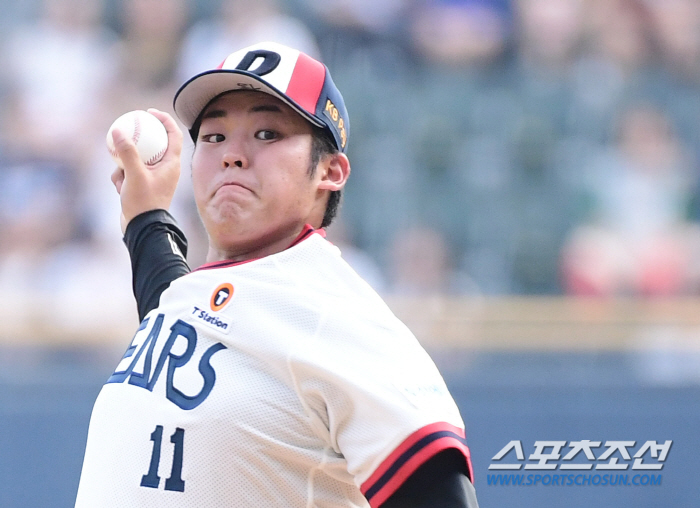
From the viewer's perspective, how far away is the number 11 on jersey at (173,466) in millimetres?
1655

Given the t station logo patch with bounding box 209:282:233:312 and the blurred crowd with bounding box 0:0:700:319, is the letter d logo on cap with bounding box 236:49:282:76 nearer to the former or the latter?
the t station logo patch with bounding box 209:282:233:312

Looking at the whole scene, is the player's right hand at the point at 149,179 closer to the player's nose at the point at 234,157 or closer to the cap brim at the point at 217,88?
the cap brim at the point at 217,88

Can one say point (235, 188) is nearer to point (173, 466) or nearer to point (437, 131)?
point (173, 466)

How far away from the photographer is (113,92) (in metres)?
5.93

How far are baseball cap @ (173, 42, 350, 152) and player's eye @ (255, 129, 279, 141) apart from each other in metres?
0.07

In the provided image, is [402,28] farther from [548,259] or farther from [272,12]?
[548,259]

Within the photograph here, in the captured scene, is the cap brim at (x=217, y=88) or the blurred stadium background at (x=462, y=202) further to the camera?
the blurred stadium background at (x=462, y=202)

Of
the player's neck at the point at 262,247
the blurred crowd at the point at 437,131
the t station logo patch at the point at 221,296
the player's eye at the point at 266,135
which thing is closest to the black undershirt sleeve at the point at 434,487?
the t station logo patch at the point at 221,296

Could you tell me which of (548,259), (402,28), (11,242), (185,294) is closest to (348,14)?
(402,28)

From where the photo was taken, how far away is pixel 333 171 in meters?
2.03

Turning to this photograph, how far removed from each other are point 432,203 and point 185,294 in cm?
394

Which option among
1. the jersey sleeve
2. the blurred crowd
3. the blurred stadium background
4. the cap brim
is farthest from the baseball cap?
the blurred crowd

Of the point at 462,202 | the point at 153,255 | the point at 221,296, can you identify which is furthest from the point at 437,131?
the point at 221,296

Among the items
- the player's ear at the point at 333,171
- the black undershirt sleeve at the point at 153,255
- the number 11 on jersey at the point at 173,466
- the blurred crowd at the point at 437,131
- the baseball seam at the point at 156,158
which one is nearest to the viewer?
the number 11 on jersey at the point at 173,466
